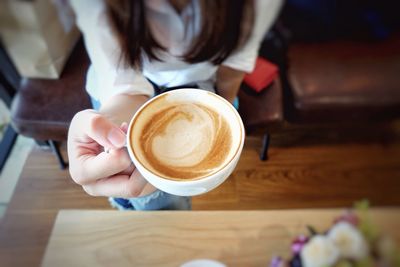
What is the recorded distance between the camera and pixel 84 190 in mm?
502

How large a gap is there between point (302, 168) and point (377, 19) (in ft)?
0.95

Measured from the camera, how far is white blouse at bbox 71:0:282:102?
35 centimetres

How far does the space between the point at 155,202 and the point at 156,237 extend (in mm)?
65

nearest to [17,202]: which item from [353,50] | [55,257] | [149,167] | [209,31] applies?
[55,257]

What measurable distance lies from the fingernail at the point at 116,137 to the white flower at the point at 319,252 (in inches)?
11.6

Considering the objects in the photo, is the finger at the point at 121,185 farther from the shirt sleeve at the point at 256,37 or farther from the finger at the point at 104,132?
the shirt sleeve at the point at 256,37

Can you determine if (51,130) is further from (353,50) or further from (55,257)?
(353,50)

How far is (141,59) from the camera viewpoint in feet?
1.42

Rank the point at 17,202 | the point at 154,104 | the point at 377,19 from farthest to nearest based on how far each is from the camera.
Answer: the point at 17,202
the point at 154,104
the point at 377,19

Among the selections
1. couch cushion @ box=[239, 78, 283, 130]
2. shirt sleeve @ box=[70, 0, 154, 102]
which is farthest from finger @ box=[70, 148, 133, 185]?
couch cushion @ box=[239, 78, 283, 130]

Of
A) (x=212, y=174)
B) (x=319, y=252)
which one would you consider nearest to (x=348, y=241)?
(x=319, y=252)

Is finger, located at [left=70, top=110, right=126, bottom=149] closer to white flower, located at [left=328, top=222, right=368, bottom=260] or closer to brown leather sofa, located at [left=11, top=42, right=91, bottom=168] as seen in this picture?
brown leather sofa, located at [left=11, top=42, right=91, bottom=168]

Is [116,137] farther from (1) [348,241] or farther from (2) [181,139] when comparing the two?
(1) [348,241]

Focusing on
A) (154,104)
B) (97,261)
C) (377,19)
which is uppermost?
(377,19)
